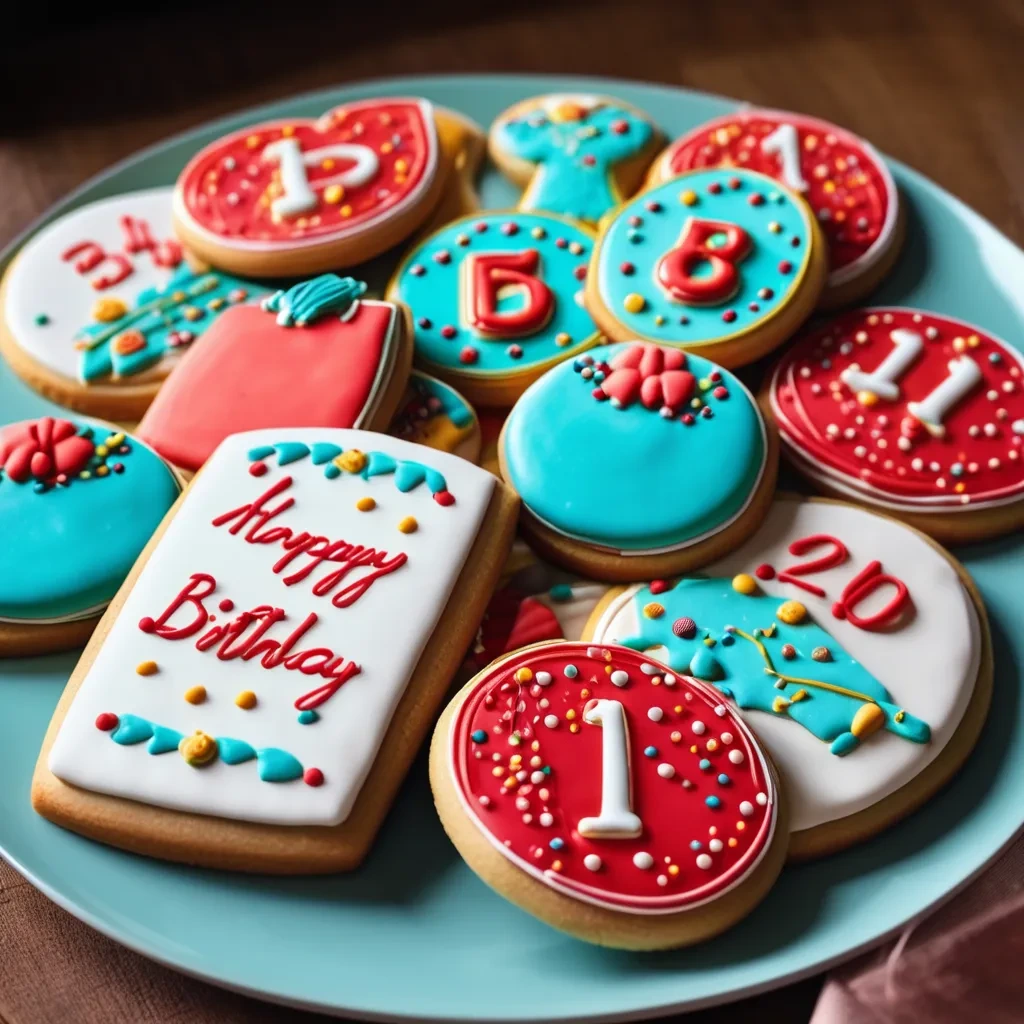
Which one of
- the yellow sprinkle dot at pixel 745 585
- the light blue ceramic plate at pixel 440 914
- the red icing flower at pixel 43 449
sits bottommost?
the light blue ceramic plate at pixel 440 914

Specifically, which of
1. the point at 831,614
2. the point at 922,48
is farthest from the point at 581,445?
the point at 922,48

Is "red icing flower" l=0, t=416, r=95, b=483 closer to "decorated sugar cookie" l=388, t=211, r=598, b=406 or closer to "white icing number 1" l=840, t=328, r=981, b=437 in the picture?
"decorated sugar cookie" l=388, t=211, r=598, b=406

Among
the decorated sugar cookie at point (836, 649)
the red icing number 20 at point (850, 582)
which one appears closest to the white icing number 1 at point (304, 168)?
the decorated sugar cookie at point (836, 649)

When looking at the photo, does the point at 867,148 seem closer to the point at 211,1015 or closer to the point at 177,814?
the point at 177,814

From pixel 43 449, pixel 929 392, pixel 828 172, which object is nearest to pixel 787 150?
pixel 828 172

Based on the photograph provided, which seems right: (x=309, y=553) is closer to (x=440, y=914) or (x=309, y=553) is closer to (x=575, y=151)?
(x=440, y=914)

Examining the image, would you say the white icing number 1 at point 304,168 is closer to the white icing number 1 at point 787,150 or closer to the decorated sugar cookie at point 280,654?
the decorated sugar cookie at point 280,654

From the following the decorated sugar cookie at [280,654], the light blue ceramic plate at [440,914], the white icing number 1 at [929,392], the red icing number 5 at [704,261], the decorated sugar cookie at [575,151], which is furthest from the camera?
the decorated sugar cookie at [575,151]

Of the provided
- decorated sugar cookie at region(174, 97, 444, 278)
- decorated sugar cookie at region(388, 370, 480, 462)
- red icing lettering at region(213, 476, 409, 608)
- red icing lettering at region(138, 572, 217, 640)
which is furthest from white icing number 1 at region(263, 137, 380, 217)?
red icing lettering at region(138, 572, 217, 640)

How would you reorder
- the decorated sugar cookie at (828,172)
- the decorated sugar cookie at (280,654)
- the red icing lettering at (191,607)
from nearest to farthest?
the decorated sugar cookie at (280,654) < the red icing lettering at (191,607) < the decorated sugar cookie at (828,172)
